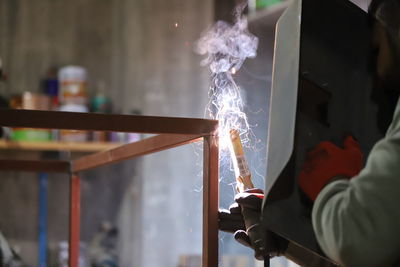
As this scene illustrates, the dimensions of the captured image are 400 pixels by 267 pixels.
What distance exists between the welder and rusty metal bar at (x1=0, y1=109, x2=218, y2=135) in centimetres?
19

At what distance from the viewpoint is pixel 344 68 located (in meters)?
0.98

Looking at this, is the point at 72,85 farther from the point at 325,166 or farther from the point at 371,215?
the point at 371,215

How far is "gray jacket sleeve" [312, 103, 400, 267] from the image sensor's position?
0.72 meters

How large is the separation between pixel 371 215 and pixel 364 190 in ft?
0.10

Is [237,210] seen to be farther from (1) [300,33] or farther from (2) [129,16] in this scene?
(2) [129,16]

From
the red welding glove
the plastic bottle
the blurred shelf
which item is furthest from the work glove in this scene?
the plastic bottle

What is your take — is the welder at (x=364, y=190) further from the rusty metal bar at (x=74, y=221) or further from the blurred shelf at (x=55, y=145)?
the blurred shelf at (x=55, y=145)

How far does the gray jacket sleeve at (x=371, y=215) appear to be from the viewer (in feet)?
2.37

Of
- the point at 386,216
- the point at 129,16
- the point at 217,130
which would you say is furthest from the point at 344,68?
the point at 129,16

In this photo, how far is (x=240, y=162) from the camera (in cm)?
104

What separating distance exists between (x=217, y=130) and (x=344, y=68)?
22 cm

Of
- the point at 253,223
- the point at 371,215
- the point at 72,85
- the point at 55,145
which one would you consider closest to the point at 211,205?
the point at 253,223

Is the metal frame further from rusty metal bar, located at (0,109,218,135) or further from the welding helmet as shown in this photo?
the welding helmet

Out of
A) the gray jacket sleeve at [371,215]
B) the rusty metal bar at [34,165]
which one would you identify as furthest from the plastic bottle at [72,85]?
the gray jacket sleeve at [371,215]
